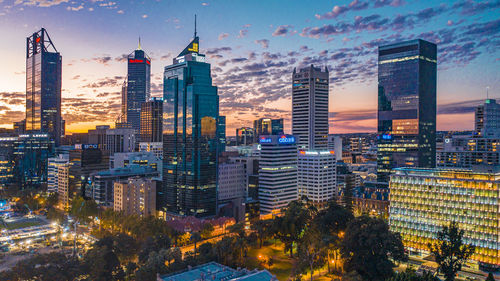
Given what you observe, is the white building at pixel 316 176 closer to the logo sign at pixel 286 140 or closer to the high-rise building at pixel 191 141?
the logo sign at pixel 286 140

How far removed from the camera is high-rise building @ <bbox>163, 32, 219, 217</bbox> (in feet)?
531

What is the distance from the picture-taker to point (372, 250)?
8756 centimetres

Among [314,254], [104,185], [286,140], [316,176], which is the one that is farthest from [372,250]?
[104,185]

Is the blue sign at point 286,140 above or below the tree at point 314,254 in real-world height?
above

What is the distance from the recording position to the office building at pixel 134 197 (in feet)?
513

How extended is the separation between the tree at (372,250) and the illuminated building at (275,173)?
3009 inches

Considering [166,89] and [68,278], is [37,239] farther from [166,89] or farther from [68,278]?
[166,89]

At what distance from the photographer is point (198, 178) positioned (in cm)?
16112

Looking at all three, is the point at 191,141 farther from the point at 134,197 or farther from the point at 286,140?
the point at 286,140

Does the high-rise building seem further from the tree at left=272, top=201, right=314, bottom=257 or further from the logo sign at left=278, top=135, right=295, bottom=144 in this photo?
the tree at left=272, top=201, right=314, bottom=257

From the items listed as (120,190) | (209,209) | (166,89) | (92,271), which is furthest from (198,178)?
(92,271)

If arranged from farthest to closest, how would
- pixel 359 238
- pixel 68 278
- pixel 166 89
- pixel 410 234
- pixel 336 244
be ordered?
1. pixel 166 89
2. pixel 410 234
3. pixel 336 244
4. pixel 359 238
5. pixel 68 278

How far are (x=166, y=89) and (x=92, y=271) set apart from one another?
336 feet

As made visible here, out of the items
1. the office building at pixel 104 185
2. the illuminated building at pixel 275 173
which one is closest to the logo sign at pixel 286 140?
the illuminated building at pixel 275 173
